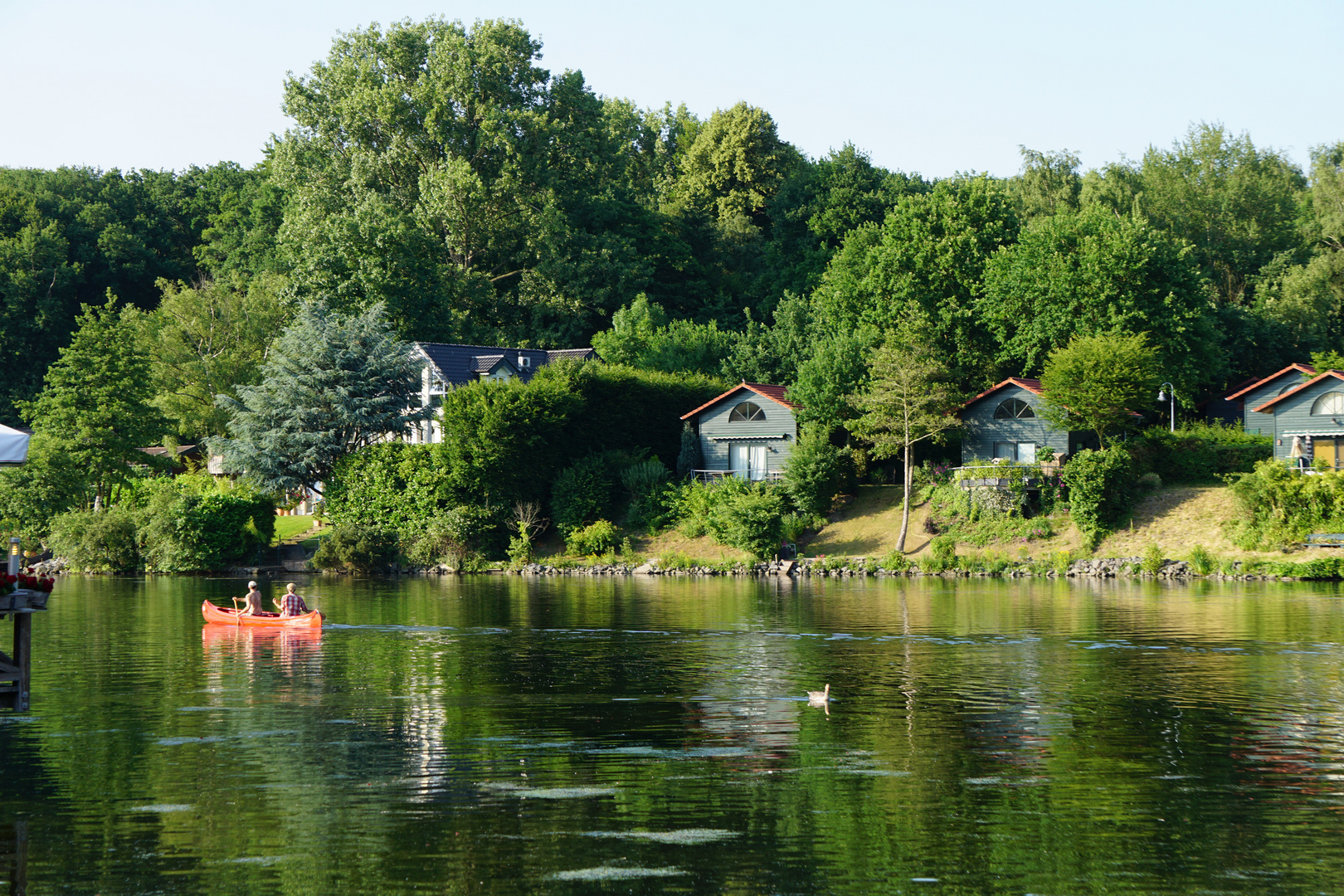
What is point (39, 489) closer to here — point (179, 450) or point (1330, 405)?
point (179, 450)

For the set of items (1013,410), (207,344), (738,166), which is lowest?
(1013,410)

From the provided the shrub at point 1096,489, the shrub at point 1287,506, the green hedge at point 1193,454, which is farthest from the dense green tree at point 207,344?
the shrub at point 1287,506

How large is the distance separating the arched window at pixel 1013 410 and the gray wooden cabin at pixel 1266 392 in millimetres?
11942

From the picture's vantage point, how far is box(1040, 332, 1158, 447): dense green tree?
62781 mm

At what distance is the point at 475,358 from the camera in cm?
8775

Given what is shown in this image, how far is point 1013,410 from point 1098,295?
7.48 m

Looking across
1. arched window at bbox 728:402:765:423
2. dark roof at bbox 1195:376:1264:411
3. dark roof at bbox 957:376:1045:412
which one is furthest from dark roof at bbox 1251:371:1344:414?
arched window at bbox 728:402:765:423

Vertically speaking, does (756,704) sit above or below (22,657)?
below

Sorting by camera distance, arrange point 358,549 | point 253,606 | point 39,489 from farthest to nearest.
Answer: point 39,489
point 358,549
point 253,606

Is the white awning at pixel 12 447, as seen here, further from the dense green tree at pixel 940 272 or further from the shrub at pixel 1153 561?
the dense green tree at pixel 940 272

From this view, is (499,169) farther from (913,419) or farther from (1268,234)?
(1268,234)

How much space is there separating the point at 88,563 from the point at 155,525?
15.5 feet

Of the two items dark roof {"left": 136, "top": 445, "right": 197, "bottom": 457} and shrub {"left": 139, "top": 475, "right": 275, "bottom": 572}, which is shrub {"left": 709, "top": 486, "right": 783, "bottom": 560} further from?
dark roof {"left": 136, "top": 445, "right": 197, "bottom": 457}

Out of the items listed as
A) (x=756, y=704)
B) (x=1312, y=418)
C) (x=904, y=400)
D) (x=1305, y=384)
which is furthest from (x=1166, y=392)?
(x=756, y=704)
